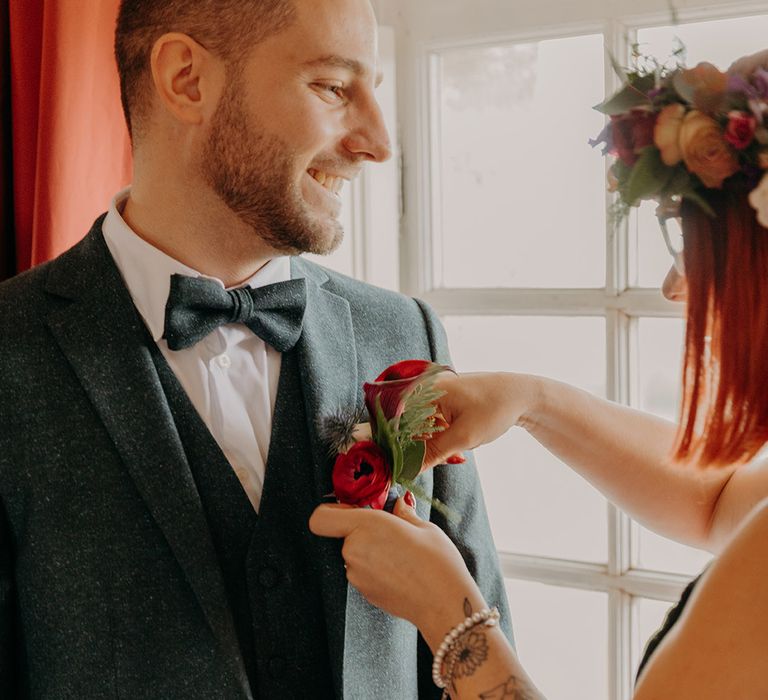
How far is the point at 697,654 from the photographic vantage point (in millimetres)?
913

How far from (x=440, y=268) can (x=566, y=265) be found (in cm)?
29

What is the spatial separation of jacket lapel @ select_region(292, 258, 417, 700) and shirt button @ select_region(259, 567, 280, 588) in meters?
0.07

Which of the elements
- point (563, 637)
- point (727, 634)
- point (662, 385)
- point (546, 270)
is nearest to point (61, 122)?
point (546, 270)

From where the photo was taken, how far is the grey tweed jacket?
1215 millimetres

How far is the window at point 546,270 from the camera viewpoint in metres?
1.93

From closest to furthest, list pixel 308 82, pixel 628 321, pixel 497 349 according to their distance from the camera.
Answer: pixel 308 82
pixel 628 321
pixel 497 349

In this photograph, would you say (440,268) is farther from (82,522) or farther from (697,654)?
(697,654)

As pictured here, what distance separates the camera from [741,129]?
101 cm

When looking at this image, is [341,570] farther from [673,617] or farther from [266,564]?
[673,617]

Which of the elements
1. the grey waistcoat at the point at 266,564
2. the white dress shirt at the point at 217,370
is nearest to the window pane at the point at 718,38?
the white dress shirt at the point at 217,370

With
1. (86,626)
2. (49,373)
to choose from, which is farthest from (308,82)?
(86,626)

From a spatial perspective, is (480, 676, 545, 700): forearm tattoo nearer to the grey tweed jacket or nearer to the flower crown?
the grey tweed jacket


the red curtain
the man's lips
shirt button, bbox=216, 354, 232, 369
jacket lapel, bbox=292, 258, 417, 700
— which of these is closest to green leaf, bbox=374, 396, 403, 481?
jacket lapel, bbox=292, 258, 417, 700

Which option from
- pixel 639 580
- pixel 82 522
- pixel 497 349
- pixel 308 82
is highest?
pixel 308 82
